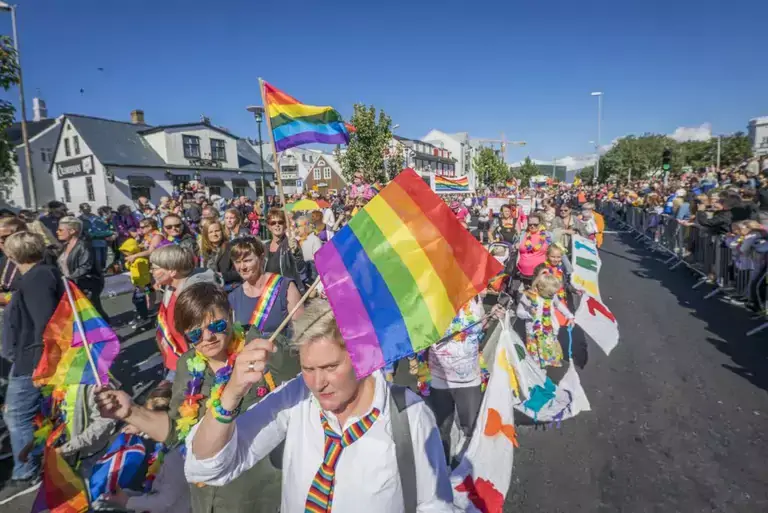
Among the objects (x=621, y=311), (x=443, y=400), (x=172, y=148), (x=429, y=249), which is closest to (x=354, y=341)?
(x=429, y=249)

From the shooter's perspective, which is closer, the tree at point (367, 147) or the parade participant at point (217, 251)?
the parade participant at point (217, 251)

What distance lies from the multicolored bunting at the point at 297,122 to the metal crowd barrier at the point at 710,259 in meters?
6.94

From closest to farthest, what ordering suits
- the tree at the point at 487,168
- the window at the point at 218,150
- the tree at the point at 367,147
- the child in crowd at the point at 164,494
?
1. the child in crowd at the point at 164,494
2. the tree at the point at 367,147
3. the window at the point at 218,150
4. the tree at the point at 487,168

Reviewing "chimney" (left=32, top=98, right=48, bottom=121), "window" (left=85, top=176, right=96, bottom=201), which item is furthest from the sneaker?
"chimney" (left=32, top=98, right=48, bottom=121)

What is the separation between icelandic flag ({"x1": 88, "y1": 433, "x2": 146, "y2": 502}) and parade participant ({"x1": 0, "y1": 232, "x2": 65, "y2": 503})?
1674mm

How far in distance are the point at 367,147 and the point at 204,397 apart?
23.4 meters

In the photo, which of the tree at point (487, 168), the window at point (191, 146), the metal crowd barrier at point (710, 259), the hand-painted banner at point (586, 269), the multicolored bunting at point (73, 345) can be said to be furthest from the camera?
the tree at point (487, 168)

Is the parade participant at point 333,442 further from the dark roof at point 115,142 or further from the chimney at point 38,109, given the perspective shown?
the chimney at point 38,109

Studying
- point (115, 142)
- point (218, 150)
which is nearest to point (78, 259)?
point (115, 142)

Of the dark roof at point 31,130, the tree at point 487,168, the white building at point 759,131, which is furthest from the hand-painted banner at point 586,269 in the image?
the white building at point 759,131

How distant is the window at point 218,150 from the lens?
33.7 m

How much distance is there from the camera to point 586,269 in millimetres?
6500

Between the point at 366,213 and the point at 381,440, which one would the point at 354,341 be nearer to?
the point at 381,440

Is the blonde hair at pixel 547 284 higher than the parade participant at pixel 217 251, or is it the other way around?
the parade participant at pixel 217 251
